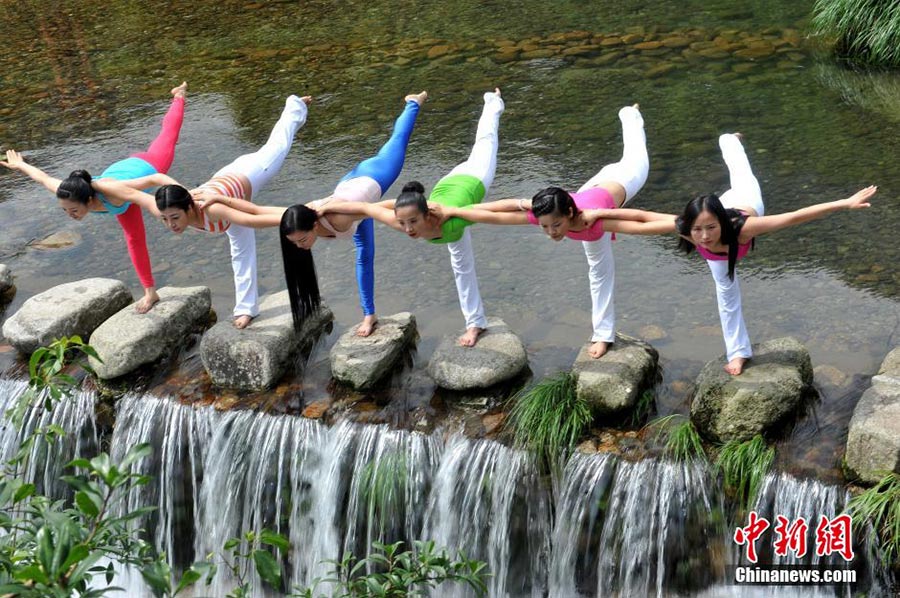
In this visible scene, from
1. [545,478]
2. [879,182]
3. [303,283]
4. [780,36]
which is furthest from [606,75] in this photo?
[545,478]

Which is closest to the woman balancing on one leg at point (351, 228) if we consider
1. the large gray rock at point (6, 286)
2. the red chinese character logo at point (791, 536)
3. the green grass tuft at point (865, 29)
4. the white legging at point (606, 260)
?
the white legging at point (606, 260)

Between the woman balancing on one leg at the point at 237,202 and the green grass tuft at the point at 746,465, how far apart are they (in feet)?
8.73

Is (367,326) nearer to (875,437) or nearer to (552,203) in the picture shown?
(552,203)

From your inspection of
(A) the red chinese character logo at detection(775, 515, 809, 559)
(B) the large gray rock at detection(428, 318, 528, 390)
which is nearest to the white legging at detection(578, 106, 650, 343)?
(B) the large gray rock at detection(428, 318, 528, 390)

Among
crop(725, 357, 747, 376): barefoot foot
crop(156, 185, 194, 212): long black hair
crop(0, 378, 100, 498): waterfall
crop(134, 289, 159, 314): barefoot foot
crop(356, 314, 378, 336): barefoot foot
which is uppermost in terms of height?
crop(156, 185, 194, 212): long black hair

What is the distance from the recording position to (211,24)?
465 inches

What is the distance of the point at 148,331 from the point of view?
5961 mm

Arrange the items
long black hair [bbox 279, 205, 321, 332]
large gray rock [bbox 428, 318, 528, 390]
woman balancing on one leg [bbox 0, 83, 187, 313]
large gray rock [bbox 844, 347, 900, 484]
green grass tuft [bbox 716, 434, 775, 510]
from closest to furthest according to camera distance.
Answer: large gray rock [bbox 844, 347, 900, 484] → green grass tuft [bbox 716, 434, 775, 510] → long black hair [bbox 279, 205, 321, 332] → large gray rock [bbox 428, 318, 528, 390] → woman balancing on one leg [bbox 0, 83, 187, 313]

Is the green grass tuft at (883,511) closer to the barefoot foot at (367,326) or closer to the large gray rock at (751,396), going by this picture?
the large gray rock at (751,396)

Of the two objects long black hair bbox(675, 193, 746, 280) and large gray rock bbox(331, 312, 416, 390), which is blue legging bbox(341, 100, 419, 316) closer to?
large gray rock bbox(331, 312, 416, 390)

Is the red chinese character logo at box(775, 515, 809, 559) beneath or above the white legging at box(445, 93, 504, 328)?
beneath

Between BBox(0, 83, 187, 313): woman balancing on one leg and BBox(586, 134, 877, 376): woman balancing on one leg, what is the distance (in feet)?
9.56

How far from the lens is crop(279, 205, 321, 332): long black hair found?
16.7 ft

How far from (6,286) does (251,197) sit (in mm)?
2235
